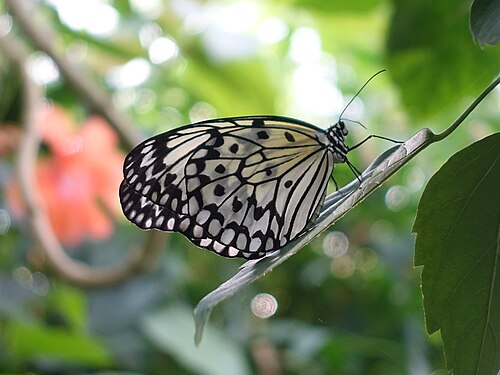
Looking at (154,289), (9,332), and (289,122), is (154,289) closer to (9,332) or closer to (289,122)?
(9,332)

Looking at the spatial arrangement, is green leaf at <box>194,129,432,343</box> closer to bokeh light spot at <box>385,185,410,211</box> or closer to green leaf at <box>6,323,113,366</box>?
green leaf at <box>6,323,113,366</box>

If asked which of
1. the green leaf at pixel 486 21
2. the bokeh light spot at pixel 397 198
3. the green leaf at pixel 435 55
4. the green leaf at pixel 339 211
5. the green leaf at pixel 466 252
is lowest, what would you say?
the green leaf at pixel 466 252

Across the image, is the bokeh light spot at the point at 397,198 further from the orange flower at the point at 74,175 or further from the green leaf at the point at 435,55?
the green leaf at the point at 435,55

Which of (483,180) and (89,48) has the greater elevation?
(89,48)

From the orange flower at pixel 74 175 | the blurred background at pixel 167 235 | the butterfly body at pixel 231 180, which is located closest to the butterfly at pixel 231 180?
the butterfly body at pixel 231 180

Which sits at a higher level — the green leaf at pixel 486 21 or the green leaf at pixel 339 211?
the green leaf at pixel 486 21

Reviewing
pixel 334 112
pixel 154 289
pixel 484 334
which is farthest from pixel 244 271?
pixel 334 112

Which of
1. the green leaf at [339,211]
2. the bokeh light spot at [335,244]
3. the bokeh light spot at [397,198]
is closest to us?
the green leaf at [339,211]

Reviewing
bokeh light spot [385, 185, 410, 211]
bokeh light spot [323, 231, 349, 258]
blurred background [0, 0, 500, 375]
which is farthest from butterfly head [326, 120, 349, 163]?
bokeh light spot [323, 231, 349, 258]

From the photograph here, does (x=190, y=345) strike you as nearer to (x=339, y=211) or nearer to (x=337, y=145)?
(x=337, y=145)
